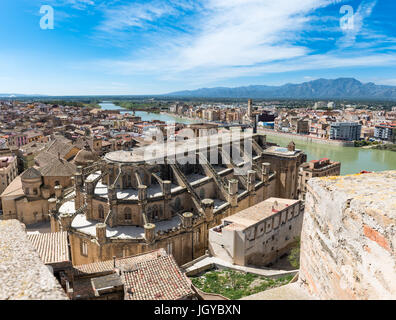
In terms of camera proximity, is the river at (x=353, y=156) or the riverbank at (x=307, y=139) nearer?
the river at (x=353, y=156)

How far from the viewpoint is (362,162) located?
57000mm

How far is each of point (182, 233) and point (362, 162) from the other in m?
51.5

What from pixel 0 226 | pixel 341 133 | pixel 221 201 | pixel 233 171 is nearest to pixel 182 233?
pixel 221 201

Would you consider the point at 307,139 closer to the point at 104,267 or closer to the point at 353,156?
the point at 353,156

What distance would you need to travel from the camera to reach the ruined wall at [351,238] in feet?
9.25

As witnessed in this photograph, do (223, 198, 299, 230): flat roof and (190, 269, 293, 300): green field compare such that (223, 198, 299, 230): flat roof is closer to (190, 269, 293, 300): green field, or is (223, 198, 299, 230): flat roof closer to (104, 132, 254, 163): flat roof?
(190, 269, 293, 300): green field

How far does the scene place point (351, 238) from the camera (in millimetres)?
3172

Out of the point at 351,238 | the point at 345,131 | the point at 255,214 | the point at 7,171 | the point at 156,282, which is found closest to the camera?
the point at 351,238

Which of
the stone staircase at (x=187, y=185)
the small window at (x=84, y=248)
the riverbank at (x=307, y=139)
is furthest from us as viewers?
the riverbank at (x=307, y=139)

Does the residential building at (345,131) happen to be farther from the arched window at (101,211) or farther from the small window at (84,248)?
the small window at (84,248)

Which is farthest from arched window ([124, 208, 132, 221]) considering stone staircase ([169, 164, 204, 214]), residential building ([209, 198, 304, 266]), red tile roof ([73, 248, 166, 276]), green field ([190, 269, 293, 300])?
green field ([190, 269, 293, 300])

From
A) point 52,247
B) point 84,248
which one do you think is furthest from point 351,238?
point 84,248

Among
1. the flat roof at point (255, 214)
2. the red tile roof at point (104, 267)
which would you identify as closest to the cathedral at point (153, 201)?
the flat roof at point (255, 214)

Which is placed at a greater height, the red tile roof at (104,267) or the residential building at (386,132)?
the residential building at (386,132)
